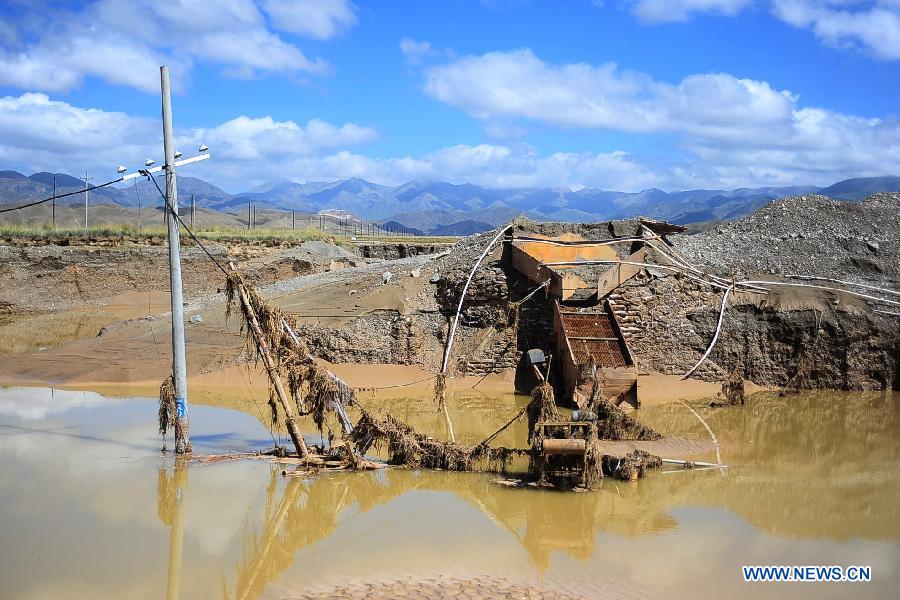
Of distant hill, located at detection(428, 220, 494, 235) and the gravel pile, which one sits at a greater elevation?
distant hill, located at detection(428, 220, 494, 235)

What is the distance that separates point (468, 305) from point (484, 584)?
10.4m

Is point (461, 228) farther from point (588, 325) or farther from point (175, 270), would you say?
point (175, 270)

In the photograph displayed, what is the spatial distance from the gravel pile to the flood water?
7.03m

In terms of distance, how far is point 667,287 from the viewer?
1600 cm

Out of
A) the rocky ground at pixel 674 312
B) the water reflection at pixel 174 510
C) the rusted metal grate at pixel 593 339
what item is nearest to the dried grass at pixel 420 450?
the water reflection at pixel 174 510

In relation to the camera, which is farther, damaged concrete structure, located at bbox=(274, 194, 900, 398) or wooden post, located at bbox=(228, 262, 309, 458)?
damaged concrete structure, located at bbox=(274, 194, 900, 398)

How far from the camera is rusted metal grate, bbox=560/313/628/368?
1386 cm

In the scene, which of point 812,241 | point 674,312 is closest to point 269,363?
point 674,312

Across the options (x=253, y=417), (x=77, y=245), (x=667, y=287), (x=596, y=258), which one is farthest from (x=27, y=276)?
(x=667, y=287)

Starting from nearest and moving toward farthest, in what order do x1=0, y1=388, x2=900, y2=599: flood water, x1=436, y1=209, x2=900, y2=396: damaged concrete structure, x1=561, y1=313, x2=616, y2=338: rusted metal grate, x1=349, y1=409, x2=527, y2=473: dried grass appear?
x1=0, y1=388, x2=900, y2=599: flood water, x1=349, y1=409, x2=527, y2=473: dried grass, x1=561, y1=313, x2=616, y2=338: rusted metal grate, x1=436, y1=209, x2=900, y2=396: damaged concrete structure

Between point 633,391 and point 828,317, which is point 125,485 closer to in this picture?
point 633,391

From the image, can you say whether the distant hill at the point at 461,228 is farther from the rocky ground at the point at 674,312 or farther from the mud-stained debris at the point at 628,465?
the mud-stained debris at the point at 628,465

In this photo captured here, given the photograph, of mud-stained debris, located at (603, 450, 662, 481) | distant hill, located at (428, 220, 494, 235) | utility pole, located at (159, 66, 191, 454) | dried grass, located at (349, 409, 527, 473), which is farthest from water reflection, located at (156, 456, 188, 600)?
distant hill, located at (428, 220, 494, 235)

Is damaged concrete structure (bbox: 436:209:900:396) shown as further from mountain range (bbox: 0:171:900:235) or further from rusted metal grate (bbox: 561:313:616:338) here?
mountain range (bbox: 0:171:900:235)
